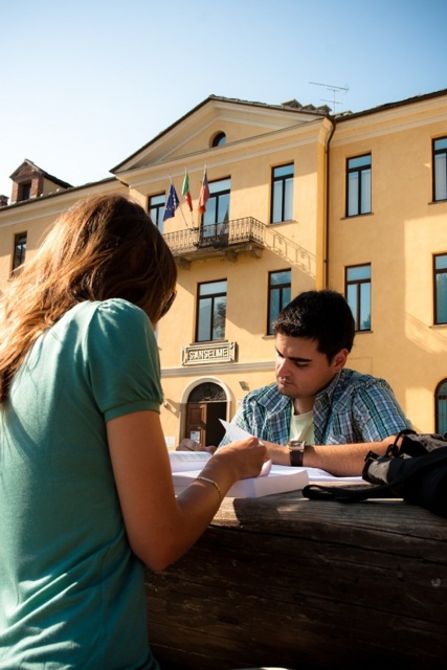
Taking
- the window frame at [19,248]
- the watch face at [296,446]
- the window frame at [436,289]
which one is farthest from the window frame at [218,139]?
the watch face at [296,446]

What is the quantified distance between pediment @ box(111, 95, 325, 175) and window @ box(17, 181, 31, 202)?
18.2 feet

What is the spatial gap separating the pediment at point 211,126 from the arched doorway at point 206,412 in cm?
682

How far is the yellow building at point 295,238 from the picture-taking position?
14.4 metres

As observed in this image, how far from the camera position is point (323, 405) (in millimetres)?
2721

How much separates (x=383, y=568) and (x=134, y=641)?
17.1 inches

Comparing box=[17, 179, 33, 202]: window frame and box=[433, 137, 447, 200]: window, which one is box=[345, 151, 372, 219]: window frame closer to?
box=[433, 137, 447, 200]: window

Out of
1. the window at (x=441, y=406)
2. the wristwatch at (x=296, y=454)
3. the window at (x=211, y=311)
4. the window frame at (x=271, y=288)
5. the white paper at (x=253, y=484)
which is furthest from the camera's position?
the window at (x=211, y=311)

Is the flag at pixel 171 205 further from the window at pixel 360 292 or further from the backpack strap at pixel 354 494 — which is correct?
the backpack strap at pixel 354 494

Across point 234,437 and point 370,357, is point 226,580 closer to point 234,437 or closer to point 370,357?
point 234,437

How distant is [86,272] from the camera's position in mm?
1211

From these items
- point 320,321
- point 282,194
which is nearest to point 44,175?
point 282,194

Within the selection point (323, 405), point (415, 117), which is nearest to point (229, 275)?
point (415, 117)

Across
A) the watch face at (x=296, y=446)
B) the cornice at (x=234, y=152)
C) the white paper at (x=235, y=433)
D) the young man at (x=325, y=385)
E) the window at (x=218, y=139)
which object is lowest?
the watch face at (x=296, y=446)

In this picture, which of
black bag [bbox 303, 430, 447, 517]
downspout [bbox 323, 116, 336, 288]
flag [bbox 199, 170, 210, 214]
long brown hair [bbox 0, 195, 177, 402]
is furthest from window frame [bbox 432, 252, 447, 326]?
long brown hair [bbox 0, 195, 177, 402]
